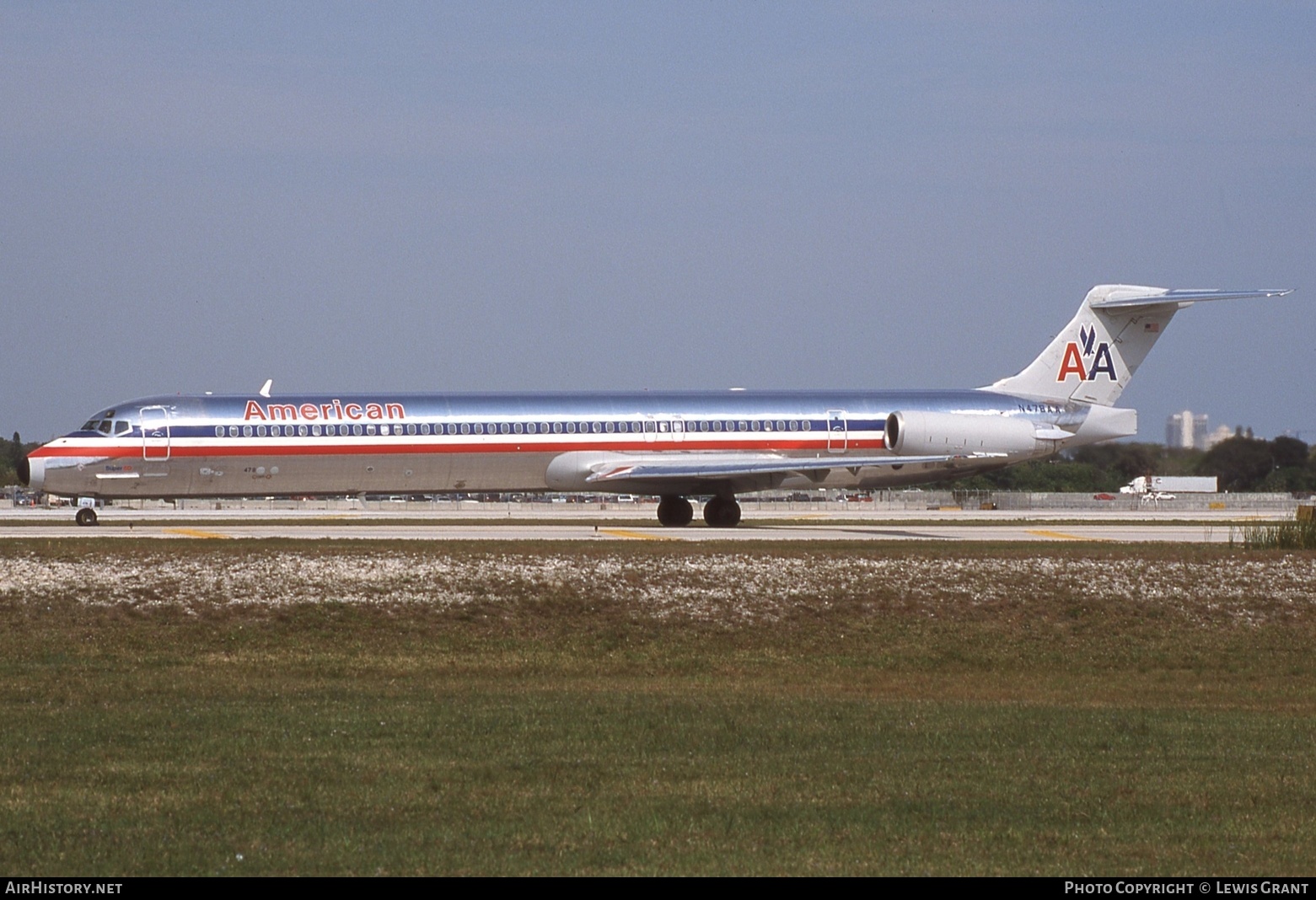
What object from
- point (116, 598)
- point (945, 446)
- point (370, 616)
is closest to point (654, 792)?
point (370, 616)

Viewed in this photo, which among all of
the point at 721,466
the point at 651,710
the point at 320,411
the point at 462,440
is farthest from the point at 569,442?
the point at 651,710

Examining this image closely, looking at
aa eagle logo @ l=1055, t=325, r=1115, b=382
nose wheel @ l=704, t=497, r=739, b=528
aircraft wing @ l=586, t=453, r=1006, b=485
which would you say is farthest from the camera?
aa eagle logo @ l=1055, t=325, r=1115, b=382

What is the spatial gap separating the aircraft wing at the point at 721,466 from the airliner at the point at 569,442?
2.2 inches

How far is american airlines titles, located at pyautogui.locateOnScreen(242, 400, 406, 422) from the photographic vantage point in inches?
1566

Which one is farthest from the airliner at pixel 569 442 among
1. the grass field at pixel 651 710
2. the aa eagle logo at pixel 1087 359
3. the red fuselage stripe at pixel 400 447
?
the grass field at pixel 651 710

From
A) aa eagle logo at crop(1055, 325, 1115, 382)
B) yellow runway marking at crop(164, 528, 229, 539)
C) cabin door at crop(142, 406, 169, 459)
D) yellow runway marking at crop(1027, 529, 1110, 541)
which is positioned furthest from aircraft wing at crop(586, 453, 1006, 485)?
cabin door at crop(142, 406, 169, 459)

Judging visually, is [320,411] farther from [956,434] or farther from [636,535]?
[956,434]

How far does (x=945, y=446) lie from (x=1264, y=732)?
2818cm

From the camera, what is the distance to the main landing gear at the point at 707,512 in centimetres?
4288

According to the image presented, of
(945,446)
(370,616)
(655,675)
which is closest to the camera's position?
(655,675)

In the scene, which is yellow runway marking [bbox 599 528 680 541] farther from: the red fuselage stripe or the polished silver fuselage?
the red fuselage stripe

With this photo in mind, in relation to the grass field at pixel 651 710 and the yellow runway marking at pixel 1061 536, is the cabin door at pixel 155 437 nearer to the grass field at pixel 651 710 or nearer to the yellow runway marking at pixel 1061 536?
the grass field at pixel 651 710

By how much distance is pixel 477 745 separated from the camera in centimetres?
1271

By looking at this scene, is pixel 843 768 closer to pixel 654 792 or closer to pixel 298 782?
pixel 654 792
